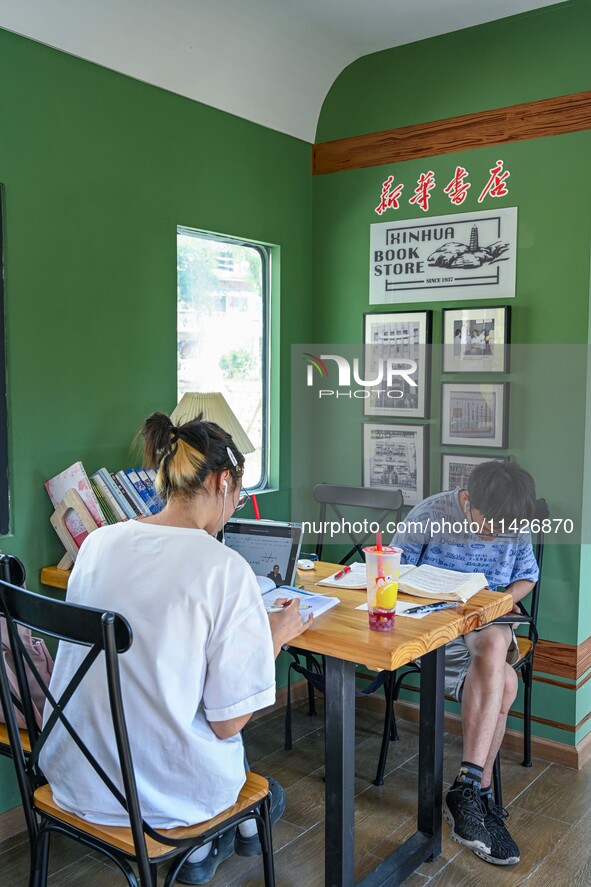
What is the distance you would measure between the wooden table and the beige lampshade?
879 mm

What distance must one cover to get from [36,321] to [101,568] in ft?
3.99

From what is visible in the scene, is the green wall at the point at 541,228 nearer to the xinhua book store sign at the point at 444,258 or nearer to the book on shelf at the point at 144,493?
the xinhua book store sign at the point at 444,258

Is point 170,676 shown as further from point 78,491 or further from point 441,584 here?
point 78,491

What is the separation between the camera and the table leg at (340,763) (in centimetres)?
202

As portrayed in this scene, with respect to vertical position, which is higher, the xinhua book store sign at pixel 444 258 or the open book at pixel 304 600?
the xinhua book store sign at pixel 444 258

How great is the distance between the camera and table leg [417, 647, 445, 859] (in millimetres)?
2393

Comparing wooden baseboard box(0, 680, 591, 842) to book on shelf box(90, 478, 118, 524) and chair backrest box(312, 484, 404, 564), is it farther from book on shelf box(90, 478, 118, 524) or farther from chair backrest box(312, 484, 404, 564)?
book on shelf box(90, 478, 118, 524)

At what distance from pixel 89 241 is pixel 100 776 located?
1.82 metres

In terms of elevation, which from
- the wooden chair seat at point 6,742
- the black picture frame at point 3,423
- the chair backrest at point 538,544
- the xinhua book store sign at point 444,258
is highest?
the xinhua book store sign at point 444,258

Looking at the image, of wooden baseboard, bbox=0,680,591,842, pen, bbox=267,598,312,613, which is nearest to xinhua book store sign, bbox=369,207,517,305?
pen, bbox=267,598,312,613

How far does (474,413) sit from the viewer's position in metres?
3.32

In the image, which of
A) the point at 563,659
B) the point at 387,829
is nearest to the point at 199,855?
the point at 387,829

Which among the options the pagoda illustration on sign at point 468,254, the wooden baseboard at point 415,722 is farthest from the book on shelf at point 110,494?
the pagoda illustration on sign at point 468,254

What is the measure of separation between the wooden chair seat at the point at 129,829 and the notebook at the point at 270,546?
68cm
